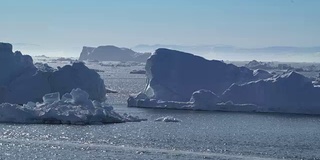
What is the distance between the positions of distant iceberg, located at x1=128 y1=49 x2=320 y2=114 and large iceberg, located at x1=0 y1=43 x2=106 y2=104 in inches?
118

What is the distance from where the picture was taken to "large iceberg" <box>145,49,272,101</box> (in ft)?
129

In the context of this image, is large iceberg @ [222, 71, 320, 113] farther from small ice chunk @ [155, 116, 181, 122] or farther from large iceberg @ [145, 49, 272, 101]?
small ice chunk @ [155, 116, 181, 122]

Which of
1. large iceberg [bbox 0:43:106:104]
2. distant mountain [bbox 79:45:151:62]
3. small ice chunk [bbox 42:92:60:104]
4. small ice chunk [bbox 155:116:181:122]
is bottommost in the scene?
small ice chunk [bbox 155:116:181:122]

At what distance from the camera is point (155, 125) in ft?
101

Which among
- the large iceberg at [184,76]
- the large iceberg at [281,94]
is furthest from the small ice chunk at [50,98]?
the large iceberg at [281,94]

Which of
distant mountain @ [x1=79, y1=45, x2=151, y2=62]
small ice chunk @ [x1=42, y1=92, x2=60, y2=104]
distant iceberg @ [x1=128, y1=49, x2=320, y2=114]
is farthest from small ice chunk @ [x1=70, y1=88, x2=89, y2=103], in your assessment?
distant mountain @ [x1=79, y1=45, x2=151, y2=62]

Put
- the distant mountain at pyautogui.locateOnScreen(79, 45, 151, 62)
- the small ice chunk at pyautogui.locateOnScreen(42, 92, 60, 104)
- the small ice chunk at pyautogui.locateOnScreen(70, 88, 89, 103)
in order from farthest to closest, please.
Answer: the distant mountain at pyautogui.locateOnScreen(79, 45, 151, 62), the small ice chunk at pyautogui.locateOnScreen(42, 92, 60, 104), the small ice chunk at pyautogui.locateOnScreen(70, 88, 89, 103)

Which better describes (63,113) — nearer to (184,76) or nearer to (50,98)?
(50,98)

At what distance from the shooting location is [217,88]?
39.6 m

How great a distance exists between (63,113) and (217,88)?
1193 cm

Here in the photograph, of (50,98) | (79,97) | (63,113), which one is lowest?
(63,113)

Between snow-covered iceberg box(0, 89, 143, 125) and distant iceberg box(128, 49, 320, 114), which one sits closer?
snow-covered iceberg box(0, 89, 143, 125)

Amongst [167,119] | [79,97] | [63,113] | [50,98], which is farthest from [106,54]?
[63,113]

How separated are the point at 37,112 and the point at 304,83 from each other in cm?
1427
